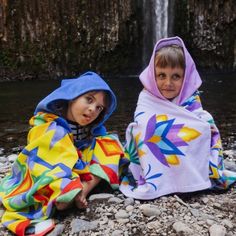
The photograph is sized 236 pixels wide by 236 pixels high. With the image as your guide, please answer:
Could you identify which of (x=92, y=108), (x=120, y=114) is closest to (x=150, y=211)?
(x=92, y=108)

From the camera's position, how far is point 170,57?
9.75 ft

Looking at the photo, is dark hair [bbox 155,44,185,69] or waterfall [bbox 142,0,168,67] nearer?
dark hair [bbox 155,44,185,69]

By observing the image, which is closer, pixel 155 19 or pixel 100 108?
pixel 100 108

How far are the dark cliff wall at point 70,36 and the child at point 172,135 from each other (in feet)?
59.7

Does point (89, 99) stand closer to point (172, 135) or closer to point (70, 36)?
point (172, 135)

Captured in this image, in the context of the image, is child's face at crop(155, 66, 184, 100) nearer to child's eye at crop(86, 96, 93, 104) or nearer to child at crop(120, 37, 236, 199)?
child at crop(120, 37, 236, 199)

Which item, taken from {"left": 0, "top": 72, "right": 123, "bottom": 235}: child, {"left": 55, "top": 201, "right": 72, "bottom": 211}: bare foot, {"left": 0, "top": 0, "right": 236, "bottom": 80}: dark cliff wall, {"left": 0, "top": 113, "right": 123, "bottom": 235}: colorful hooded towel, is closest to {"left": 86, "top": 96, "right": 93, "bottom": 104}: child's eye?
{"left": 0, "top": 72, "right": 123, "bottom": 235}: child

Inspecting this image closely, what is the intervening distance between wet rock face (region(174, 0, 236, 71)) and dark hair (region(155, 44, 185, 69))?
799 inches

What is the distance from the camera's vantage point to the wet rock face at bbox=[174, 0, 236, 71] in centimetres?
2286

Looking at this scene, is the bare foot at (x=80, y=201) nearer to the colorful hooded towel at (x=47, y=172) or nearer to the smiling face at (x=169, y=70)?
the colorful hooded towel at (x=47, y=172)

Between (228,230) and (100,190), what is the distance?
1.03m

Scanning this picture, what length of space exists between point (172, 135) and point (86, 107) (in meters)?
0.69

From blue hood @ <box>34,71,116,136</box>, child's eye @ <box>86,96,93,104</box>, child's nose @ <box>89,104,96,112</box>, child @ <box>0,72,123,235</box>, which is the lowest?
child @ <box>0,72,123,235</box>

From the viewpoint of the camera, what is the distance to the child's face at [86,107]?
2822 mm
